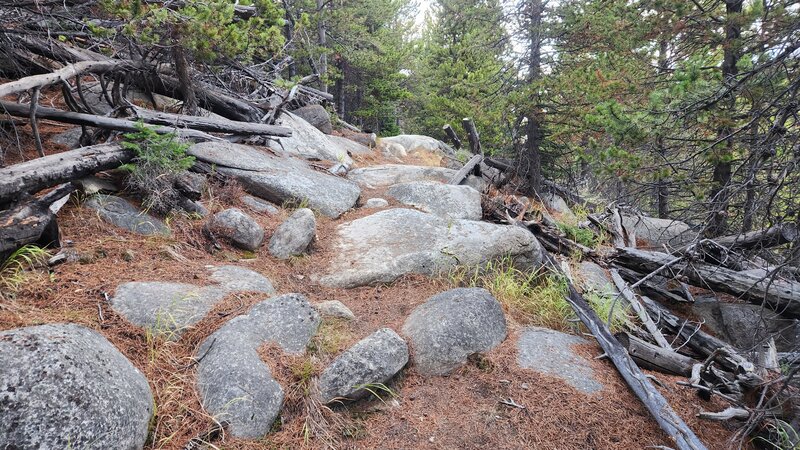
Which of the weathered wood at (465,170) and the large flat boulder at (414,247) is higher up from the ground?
the weathered wood at (465,170)

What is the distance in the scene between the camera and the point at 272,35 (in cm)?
708

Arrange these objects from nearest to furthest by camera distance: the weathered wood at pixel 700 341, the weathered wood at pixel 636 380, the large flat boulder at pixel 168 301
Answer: the weathered wood at pixel 636 380 < the large flat boulder at pixel 168 301 < the weathered wood at pixel 700 341

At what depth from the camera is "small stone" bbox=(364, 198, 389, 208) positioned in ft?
26.3

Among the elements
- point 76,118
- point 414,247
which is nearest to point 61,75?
point 76,118

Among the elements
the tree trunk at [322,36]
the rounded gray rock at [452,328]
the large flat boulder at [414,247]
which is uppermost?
the tree trunk at [322,36]

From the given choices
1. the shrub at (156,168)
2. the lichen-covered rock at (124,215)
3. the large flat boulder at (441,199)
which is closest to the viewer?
the lichen-covered rock at (124,215)

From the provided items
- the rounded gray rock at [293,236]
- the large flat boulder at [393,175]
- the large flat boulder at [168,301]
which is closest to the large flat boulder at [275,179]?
the rounded gray rock at [293,236]

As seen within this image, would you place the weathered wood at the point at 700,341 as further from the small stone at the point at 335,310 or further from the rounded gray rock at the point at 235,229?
the rounded gray rock at the point at 235,229

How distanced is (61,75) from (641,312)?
27.4 ft

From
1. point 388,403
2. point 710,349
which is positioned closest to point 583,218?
point 710,349

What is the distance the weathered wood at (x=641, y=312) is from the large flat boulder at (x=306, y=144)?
701cm

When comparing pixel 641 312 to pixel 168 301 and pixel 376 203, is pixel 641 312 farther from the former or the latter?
pixel 168 301

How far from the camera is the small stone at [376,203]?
8.03 metres

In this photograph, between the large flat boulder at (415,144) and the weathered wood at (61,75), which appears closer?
the weathered wood at (61,75)
